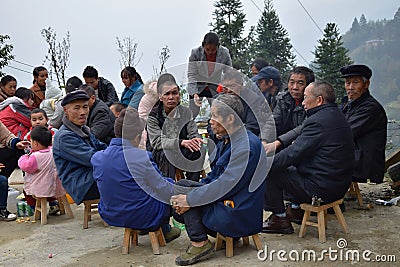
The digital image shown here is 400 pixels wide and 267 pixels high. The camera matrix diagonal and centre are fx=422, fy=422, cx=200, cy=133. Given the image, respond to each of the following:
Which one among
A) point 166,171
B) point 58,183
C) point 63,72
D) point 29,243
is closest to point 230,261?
point 166,171

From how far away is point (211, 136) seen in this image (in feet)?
16.4

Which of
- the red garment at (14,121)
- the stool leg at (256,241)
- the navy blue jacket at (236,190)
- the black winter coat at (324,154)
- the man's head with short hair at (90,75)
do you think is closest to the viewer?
the navy blue jacket at (236,190)

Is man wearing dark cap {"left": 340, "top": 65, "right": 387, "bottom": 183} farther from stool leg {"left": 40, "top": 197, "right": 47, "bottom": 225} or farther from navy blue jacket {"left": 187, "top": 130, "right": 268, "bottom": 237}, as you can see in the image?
stool leg {"left": 40, "top": 197, "right": 47, "bottom": 225}

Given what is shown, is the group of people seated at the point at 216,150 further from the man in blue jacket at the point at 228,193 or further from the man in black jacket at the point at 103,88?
the man in black jacket at the point at 103,88

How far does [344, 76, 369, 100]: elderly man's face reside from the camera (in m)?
4.48

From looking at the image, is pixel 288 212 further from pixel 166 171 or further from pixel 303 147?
pixel 166 171

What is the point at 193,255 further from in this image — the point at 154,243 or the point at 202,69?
the point at 202,69

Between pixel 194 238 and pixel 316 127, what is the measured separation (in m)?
1.39

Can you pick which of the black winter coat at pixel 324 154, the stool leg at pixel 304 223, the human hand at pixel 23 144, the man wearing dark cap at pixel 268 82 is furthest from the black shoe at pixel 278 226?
the human hand at pixel 23 144

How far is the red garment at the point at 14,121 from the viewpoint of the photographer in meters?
6.06

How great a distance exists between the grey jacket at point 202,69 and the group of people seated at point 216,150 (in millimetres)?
14

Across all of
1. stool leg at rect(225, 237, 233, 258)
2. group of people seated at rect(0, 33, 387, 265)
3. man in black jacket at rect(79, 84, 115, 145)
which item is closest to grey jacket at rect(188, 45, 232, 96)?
group of people seated at rect(0, 33, 387, 265)

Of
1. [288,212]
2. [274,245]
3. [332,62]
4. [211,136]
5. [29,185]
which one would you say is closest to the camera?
[274,245]

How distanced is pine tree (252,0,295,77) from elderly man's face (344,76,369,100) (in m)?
16.2
